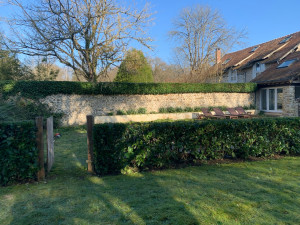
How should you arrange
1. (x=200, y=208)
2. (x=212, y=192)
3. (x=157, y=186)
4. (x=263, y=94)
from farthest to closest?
(x=263, y=94) < (x=157, y=186) < (x=212, y=192) < (x=200, y=208)

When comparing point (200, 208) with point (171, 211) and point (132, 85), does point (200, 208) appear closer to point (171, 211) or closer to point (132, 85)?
point (171, 211)

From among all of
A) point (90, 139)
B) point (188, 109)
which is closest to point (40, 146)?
point (90, 139)

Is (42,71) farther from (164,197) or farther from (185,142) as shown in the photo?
(164,197)

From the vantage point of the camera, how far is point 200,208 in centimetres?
308

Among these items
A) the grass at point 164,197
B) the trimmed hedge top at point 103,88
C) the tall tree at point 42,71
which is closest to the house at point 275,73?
the trimmed hedge top at point 103,88

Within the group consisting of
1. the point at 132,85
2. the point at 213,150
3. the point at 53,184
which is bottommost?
the point at 53,184

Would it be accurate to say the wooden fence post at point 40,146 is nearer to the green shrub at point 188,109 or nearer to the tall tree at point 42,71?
the green shrub at point 188,109

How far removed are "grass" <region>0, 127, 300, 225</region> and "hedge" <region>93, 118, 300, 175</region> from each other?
37 centimetres

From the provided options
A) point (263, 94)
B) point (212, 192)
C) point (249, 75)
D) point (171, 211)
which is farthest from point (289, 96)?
point (171, 211)

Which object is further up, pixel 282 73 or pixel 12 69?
pixel 12 69

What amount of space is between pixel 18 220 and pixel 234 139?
198 inches

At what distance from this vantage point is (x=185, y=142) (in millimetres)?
5262

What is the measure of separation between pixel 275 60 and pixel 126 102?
50.1ft

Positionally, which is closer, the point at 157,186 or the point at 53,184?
A: the point at 157,186
